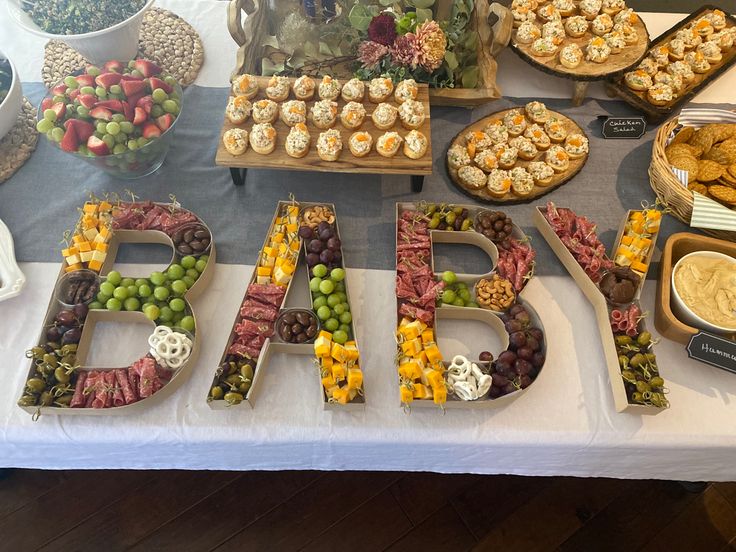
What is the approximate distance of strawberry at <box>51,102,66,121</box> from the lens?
4.70 ft

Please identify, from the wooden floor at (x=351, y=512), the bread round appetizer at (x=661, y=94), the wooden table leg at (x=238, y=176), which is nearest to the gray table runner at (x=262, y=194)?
the wooden table leg at (x=238, y=176)

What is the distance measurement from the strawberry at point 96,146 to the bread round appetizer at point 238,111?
0.35m

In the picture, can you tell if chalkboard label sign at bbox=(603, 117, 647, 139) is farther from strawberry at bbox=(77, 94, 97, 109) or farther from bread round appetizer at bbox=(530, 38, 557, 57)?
strawberry at bbox=(77, 94, 97, 109)

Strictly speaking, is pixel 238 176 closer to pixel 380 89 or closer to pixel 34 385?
pixel 380 89

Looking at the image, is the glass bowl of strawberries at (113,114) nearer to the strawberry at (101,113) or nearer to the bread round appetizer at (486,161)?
the strawberry at (101,113)

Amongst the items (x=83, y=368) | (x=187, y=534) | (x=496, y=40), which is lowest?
(x=187, y=534)

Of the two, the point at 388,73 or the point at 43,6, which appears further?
the point at 388,73

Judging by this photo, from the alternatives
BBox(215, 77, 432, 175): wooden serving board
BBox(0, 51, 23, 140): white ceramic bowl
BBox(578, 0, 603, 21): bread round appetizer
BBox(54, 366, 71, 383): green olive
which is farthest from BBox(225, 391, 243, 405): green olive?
BBox(578, 0, 603, 21): bread round appetizer

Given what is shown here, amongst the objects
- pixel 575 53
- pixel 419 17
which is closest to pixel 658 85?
pixel 575 53

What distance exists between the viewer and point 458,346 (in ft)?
4.68

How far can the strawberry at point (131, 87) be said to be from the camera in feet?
4.85

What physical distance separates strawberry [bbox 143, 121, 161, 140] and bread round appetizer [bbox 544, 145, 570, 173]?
1211 millimetres

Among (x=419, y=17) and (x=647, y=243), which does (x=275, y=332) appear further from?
(x=419, y=17)

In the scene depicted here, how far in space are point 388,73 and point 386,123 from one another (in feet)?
0.87
